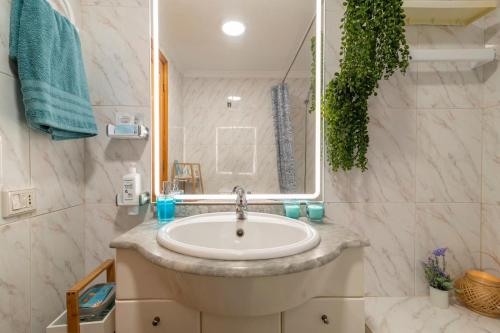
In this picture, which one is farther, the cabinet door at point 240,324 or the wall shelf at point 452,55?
the wall shelf at point 452,55

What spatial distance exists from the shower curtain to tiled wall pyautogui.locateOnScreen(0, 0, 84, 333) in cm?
96

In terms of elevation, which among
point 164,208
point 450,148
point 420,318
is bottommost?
point 420,318

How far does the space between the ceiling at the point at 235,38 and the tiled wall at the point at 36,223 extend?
46 centimetres

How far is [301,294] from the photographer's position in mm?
776

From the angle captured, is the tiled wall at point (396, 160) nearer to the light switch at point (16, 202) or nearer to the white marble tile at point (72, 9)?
the white marble tile at point (72, 9)

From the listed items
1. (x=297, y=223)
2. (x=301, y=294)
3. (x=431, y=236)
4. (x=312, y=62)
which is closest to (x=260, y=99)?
(x=312, y=62)

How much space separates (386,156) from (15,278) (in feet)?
5.22

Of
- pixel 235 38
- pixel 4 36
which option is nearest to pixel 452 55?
pixel 235 38

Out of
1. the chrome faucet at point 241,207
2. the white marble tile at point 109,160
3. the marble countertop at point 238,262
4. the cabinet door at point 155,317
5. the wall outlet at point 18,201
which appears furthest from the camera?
the white marble tile at point 109,160

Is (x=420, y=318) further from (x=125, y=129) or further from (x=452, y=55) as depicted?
(x=125, y=129)

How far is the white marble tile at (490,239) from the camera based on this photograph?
1244 mm

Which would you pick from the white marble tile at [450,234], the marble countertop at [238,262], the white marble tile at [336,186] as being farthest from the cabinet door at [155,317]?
the white marble tile at [450,234]

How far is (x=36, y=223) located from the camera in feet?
3.03

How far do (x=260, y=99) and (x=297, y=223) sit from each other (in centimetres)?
64
